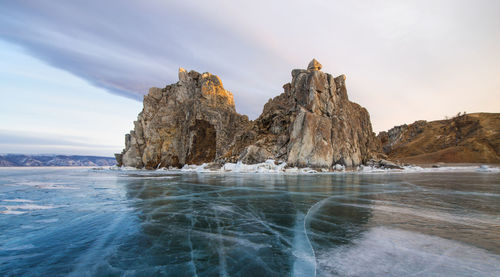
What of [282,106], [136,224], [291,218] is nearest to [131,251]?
[136,224]

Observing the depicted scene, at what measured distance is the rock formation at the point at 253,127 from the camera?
142 feet

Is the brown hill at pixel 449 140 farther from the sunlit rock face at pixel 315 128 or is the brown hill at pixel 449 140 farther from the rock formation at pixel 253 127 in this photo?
the sunlit rock face at pixel 315 128

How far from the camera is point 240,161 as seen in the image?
44.3 meters

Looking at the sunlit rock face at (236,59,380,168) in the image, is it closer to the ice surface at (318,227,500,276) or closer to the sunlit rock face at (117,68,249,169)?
the sunlit rock face at (117,68,249,169)

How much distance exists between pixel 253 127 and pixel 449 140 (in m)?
75.7

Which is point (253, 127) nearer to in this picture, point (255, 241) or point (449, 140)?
point (255, 241)

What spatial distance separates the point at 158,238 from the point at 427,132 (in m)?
113

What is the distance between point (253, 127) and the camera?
172 feet

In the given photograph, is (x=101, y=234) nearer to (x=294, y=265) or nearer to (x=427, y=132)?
(x=294, y=265)

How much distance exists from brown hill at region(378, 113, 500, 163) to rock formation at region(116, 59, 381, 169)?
2577 centimetres

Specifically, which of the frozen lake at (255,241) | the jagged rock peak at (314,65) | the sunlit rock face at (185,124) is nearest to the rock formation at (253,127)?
the sunlit rock face at (185,124)

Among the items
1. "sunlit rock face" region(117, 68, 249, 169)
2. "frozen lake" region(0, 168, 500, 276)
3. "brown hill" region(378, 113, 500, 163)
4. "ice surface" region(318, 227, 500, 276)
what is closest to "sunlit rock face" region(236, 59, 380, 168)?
"sunlit rock face" region(117, 68, 249, 169)

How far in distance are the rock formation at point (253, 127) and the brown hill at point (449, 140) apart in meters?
25.8

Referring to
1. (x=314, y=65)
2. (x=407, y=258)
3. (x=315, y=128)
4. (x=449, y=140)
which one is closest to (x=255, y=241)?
(x=407, y=258)
